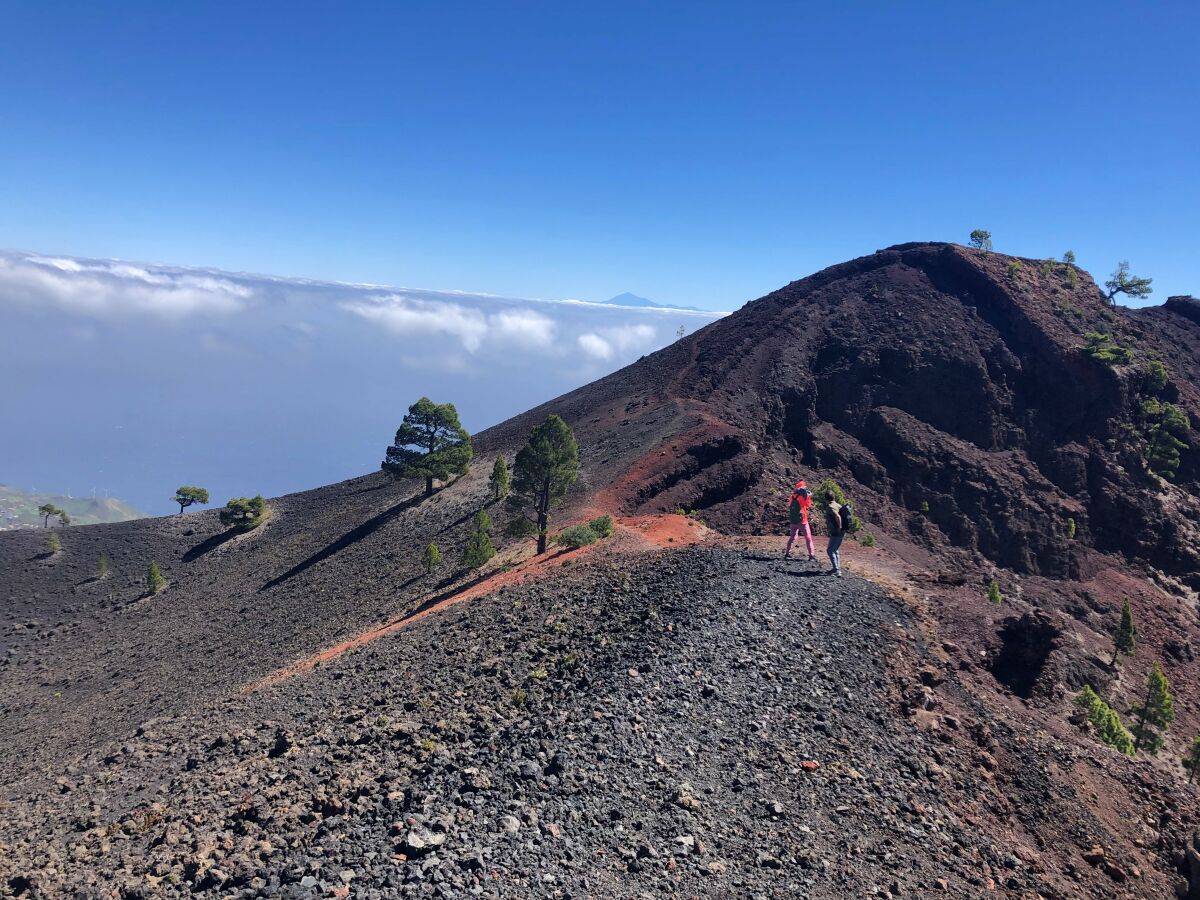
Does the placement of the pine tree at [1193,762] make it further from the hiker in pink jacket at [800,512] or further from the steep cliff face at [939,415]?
the steep cliff face at [939,415]

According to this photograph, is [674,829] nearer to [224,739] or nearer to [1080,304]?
[224,739]

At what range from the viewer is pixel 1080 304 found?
5600 centimetres

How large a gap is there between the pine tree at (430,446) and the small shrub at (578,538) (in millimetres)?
20812

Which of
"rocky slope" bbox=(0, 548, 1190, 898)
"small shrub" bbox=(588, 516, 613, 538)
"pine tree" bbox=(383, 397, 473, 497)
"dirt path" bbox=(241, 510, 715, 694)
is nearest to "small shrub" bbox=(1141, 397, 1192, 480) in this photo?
"dirt path" bbox=(241, 510, 715, 694)

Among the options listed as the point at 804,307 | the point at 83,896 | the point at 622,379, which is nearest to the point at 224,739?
the point at 83,896

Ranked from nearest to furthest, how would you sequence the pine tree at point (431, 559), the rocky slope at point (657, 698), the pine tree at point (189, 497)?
the rocky slope at point (657, 698)
the pine tree at point (431, 559)
the pine tree at point (189, 497)

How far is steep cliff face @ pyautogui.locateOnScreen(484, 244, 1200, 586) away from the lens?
39375 mm

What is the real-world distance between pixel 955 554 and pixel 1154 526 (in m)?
14.4

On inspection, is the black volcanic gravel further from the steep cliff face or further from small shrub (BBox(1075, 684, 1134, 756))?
the steep cliff face

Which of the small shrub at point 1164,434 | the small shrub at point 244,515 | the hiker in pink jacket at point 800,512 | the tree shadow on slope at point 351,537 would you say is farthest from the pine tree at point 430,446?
the small shrub at point 1164,434

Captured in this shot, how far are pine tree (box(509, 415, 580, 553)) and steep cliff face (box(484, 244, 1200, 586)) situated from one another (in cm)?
514

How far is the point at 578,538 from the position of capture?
25.9 metres

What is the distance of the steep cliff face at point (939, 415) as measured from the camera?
39.4 meters

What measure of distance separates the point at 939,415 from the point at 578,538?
110ft
